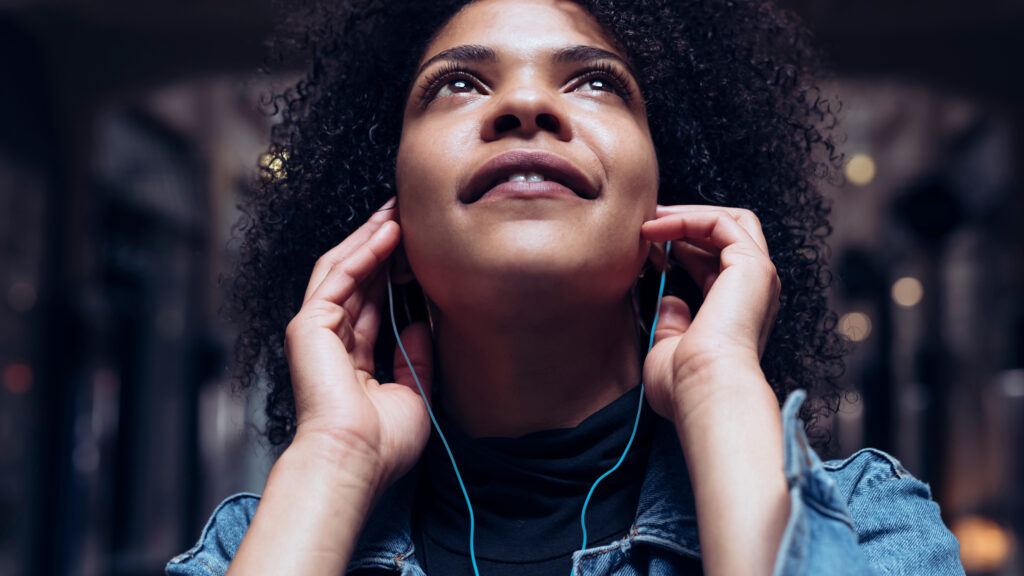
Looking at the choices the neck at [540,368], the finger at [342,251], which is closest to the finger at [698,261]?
the neck at [540,368]

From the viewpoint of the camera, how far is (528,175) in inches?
48.9

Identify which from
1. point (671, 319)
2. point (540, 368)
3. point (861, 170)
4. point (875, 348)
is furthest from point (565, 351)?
point (861, 170)

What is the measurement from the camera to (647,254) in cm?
136

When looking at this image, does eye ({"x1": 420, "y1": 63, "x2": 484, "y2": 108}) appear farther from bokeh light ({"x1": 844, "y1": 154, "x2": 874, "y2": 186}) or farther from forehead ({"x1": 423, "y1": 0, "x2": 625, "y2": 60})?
bokeh light ({"x1": 844, "y1": 154, "x2": 874, "y2": 186})

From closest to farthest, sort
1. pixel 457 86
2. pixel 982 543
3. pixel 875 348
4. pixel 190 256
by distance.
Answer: pixel 457 86
pixel 982 543
pixel 875 348
pixel 190 256

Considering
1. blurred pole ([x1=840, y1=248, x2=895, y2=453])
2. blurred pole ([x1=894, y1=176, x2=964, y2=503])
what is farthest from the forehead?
blurred pole ([x1=894, y1=176, x2=964, y2=503])

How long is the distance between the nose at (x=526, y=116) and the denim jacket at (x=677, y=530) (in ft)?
1.51

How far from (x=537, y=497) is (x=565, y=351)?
0.71ft

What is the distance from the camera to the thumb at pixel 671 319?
4.32 feet

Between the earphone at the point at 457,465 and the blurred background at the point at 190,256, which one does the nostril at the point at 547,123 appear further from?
the blurred background at the point at 190,256

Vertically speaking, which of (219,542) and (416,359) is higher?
(416,359)

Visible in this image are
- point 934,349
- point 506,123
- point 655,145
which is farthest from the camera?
point 934,349

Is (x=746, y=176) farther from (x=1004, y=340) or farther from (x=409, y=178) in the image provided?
(x=1004, y=340)

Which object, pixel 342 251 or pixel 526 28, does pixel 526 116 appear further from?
pixel 342 251
